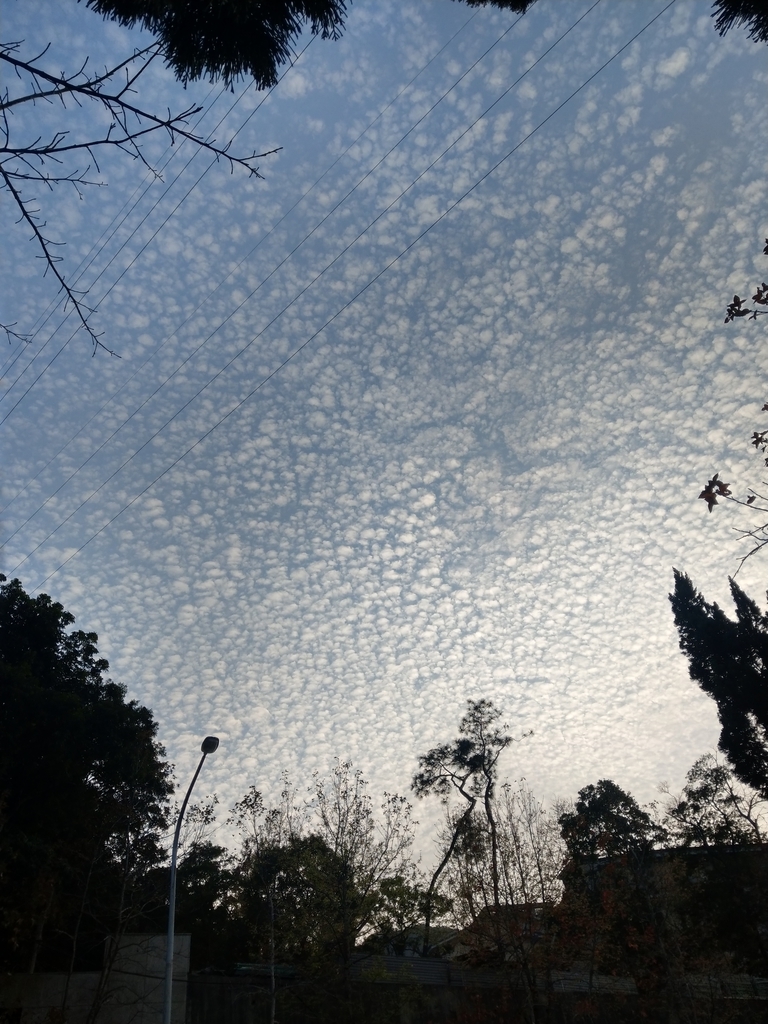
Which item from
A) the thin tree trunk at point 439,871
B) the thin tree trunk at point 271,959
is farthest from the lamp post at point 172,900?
the thin tree trunk at point 439,871

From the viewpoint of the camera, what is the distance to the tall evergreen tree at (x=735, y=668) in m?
24.1

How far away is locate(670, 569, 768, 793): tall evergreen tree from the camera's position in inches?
948

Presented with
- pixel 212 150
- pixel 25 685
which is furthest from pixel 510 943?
pixel 212 150

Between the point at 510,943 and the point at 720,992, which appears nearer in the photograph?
the point at 510,943

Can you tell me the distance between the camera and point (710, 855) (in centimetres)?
2650

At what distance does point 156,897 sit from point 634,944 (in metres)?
15.5

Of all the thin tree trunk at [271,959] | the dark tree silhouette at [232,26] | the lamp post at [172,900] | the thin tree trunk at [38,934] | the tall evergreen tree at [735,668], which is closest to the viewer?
the dark tree silhouette at [232,26]

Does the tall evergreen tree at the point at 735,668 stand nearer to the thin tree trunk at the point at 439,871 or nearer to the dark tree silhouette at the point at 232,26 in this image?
the thin tree trunk at the point at 439,871

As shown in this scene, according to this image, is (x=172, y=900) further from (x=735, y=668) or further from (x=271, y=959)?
(x=735, y=668)

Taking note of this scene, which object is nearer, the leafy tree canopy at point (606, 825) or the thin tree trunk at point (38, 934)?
the thin tree trunk at point (38, 934)

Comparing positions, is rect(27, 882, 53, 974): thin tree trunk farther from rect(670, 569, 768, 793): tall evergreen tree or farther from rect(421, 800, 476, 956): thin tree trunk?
rect(670, 569, 768, 793): tall evergreen tree

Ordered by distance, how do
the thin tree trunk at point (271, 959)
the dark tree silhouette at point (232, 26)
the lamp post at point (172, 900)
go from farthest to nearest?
the thin tree trunk at point (271, 959), the lamp post at point (172, 900), the dark tree silhouette at point (232, 26)

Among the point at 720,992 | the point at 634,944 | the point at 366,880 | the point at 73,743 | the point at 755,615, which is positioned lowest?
the point at 720,992

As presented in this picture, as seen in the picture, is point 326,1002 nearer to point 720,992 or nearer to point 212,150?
point 720,992
